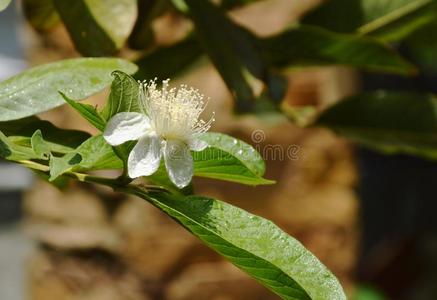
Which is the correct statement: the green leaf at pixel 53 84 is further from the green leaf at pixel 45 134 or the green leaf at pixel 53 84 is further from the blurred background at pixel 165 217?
the blurred background at pixel 165 217

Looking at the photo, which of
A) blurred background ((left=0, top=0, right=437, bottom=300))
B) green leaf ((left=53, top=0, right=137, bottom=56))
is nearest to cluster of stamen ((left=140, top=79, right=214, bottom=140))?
green leaf ((left=53, top=0, right=137, bottom=56))

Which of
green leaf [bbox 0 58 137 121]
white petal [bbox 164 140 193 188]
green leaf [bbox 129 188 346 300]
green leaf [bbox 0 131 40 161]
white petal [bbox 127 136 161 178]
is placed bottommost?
green leaf [bbox 129 188 346 300]

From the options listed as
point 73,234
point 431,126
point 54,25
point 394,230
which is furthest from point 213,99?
point 394,230

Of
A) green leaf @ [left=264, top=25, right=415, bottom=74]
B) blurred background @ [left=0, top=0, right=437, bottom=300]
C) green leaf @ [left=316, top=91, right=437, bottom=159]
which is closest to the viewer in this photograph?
green leaf @ [left=264, top=25, right=415, bottom=74]

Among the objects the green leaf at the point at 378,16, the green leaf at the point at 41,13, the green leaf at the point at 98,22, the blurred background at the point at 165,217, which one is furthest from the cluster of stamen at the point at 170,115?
the blurred background at the point at 165,217

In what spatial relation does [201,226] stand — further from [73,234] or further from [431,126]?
Answer: [73,234]

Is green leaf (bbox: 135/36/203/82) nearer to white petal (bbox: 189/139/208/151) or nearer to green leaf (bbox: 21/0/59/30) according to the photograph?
green leaf (bbox: 21/0/59/30)
